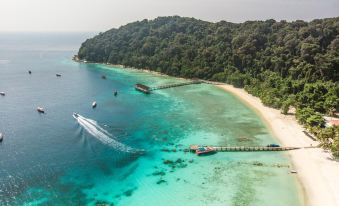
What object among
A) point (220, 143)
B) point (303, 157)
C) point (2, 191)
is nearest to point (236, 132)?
point (220, 143)

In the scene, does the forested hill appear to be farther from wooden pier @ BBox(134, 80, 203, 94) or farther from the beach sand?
the beach sand

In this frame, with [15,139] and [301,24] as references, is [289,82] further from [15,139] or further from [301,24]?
[15,139]

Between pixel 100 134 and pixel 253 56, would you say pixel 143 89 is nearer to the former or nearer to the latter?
pixel 100 134

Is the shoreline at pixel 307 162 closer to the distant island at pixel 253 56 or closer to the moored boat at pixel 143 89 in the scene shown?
the distant island at pixel 253 56

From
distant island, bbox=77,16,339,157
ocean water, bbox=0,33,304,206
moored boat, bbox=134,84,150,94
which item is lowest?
ocean water, bbox=0,33,304,206

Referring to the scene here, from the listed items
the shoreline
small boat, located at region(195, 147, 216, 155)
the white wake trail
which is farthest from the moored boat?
small boat, located at region(195, 147, 216, 155)

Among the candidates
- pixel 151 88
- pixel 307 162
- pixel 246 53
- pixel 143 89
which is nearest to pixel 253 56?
pixel 246 53

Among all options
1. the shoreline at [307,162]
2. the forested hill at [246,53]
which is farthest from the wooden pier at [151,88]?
the shoreline at [307,162]
